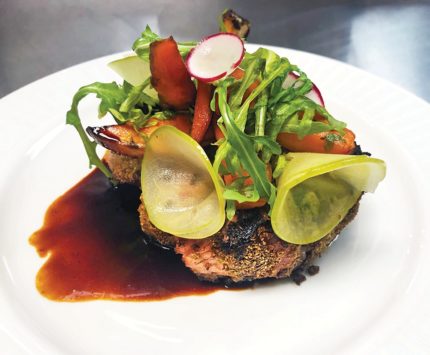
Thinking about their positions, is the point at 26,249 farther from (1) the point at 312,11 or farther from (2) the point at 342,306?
(1) the point at 312,11

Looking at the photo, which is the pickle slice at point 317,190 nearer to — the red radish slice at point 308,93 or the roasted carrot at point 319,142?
the roasted carrot at point 319,142

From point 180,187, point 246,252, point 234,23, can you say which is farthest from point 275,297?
point 234,23

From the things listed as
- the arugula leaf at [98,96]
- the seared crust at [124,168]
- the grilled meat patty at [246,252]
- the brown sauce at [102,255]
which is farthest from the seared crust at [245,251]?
the arugula leaf at [98,96]

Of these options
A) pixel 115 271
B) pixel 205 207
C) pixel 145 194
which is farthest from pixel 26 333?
pixel 205 207

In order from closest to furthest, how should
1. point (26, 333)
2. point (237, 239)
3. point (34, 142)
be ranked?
point (26, 333) < point (237, 239) < point (34, 142)

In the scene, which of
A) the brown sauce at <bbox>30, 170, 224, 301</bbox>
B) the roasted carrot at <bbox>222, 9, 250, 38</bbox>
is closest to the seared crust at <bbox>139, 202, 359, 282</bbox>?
the brown sauce at <bbox>30, 170, 224, 301</bbox>

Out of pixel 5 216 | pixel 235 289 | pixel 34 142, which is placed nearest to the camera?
pixel 235 289
